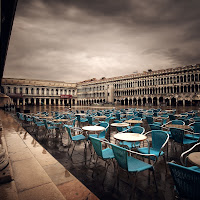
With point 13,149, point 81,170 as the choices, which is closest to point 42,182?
point 81,170

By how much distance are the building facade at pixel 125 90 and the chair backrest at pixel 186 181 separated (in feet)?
152

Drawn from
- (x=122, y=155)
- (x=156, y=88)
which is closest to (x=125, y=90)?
(x=156, y=88)

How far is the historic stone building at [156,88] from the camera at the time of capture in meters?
44.3

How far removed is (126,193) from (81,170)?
1.30m

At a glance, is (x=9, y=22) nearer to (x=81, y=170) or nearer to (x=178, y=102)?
(x=81, y=170)

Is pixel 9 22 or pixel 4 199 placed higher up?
pixel 9 22

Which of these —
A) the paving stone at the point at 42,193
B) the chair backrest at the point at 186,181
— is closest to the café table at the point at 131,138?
the chair backrest at the point at 186,181

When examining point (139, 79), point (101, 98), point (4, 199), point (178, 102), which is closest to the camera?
point (4, 199)

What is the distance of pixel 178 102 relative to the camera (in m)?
46.9

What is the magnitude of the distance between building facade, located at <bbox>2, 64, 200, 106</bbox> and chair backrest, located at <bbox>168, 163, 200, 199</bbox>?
152 feet

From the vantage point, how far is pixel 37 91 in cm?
7238

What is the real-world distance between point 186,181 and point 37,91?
256 ft

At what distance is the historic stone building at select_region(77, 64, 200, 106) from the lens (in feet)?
145

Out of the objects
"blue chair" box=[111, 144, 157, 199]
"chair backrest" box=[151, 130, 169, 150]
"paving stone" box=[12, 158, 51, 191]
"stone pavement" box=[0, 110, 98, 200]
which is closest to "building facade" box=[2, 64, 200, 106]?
"chair backrest" box=[151, 130, 169, 150]
